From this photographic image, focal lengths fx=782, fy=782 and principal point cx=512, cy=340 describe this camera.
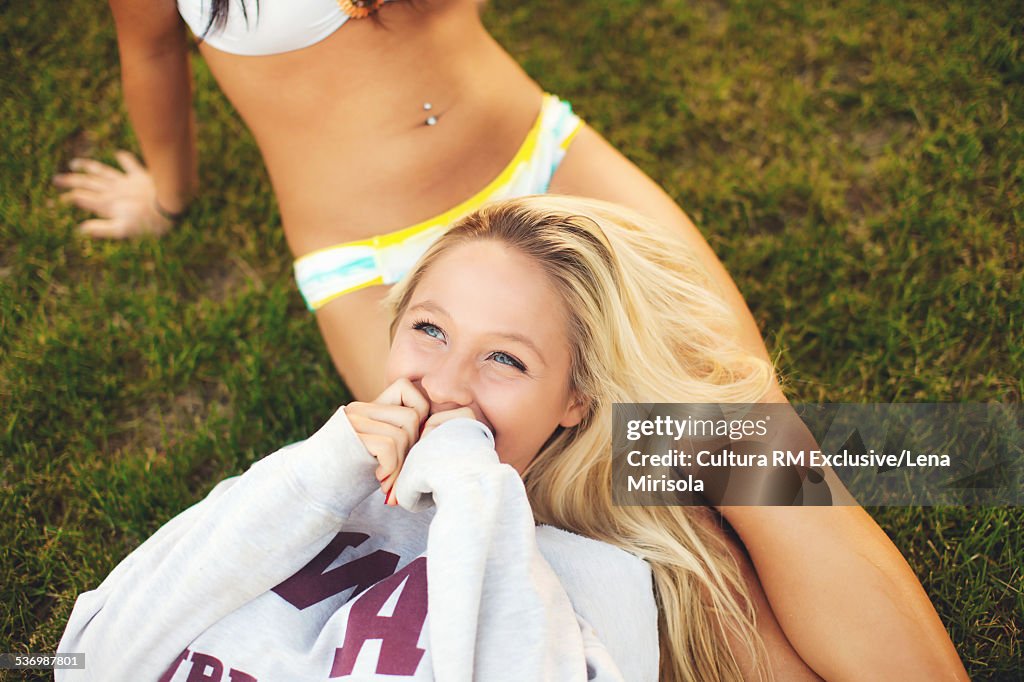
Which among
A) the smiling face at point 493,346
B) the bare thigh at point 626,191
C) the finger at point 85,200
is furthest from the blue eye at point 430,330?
the finger at point 85,200

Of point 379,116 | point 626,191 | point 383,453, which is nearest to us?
point 383,453

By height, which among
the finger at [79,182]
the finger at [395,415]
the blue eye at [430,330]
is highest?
the finger at [79,182]

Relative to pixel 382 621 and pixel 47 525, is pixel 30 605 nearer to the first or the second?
pixel 47 525

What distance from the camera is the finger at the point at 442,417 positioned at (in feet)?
5.95

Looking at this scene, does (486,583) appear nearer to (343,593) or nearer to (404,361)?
(343,593)

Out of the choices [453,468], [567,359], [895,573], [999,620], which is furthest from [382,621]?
[999,620]

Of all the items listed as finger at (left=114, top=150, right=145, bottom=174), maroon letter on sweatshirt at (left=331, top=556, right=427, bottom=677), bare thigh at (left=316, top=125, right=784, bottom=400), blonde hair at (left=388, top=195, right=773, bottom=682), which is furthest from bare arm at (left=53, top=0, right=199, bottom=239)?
maroon letter on sweatshirt at (left=331, top=556, right=427, bottom=677)

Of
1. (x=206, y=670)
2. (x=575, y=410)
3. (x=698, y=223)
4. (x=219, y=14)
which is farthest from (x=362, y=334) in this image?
(x=698, y=223)

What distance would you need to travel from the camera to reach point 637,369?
7.05ft

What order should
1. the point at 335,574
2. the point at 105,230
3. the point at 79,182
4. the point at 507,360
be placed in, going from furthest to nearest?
the point at 79,182, the point at 105,230, the point at 507,360, the point at 335,574

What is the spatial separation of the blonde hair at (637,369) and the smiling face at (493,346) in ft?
0.20

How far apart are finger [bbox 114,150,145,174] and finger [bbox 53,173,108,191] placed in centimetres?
11

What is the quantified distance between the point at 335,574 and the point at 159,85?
1659 mm

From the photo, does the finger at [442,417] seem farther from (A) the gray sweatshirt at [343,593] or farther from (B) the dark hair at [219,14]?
(B) the dark hair at [219,14]
